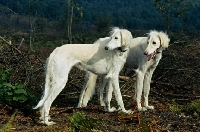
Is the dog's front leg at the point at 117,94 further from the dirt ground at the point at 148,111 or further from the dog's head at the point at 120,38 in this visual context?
the dog's head at the point at 120,38

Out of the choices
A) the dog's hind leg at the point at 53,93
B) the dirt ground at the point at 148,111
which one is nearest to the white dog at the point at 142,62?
the dirt ground at the point at 148,111

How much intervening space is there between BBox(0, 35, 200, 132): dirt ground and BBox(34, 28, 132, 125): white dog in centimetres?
57

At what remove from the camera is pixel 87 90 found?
864 centimetres

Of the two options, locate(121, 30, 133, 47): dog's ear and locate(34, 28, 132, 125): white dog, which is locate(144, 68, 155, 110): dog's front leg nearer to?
locate(34, 28, 132, 125): white dog

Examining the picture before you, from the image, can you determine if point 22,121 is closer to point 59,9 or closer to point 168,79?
point 168,79

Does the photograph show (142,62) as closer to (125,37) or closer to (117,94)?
(125,37)

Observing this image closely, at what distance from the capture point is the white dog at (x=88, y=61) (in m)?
7.14

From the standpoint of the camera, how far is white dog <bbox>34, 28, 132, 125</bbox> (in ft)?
23.4

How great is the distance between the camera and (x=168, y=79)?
37.0 ft

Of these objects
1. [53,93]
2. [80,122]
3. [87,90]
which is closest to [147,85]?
[87,90]

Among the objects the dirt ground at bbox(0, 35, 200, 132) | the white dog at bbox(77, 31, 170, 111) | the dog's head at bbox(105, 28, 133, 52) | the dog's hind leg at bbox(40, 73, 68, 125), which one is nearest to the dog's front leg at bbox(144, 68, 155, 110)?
the white dog at bbox(77, 31, 170, 111)

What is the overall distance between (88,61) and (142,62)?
1451mm

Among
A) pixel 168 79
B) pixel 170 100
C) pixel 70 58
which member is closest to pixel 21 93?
pixel 70 58

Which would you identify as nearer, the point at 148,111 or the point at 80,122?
the point at 80,122
